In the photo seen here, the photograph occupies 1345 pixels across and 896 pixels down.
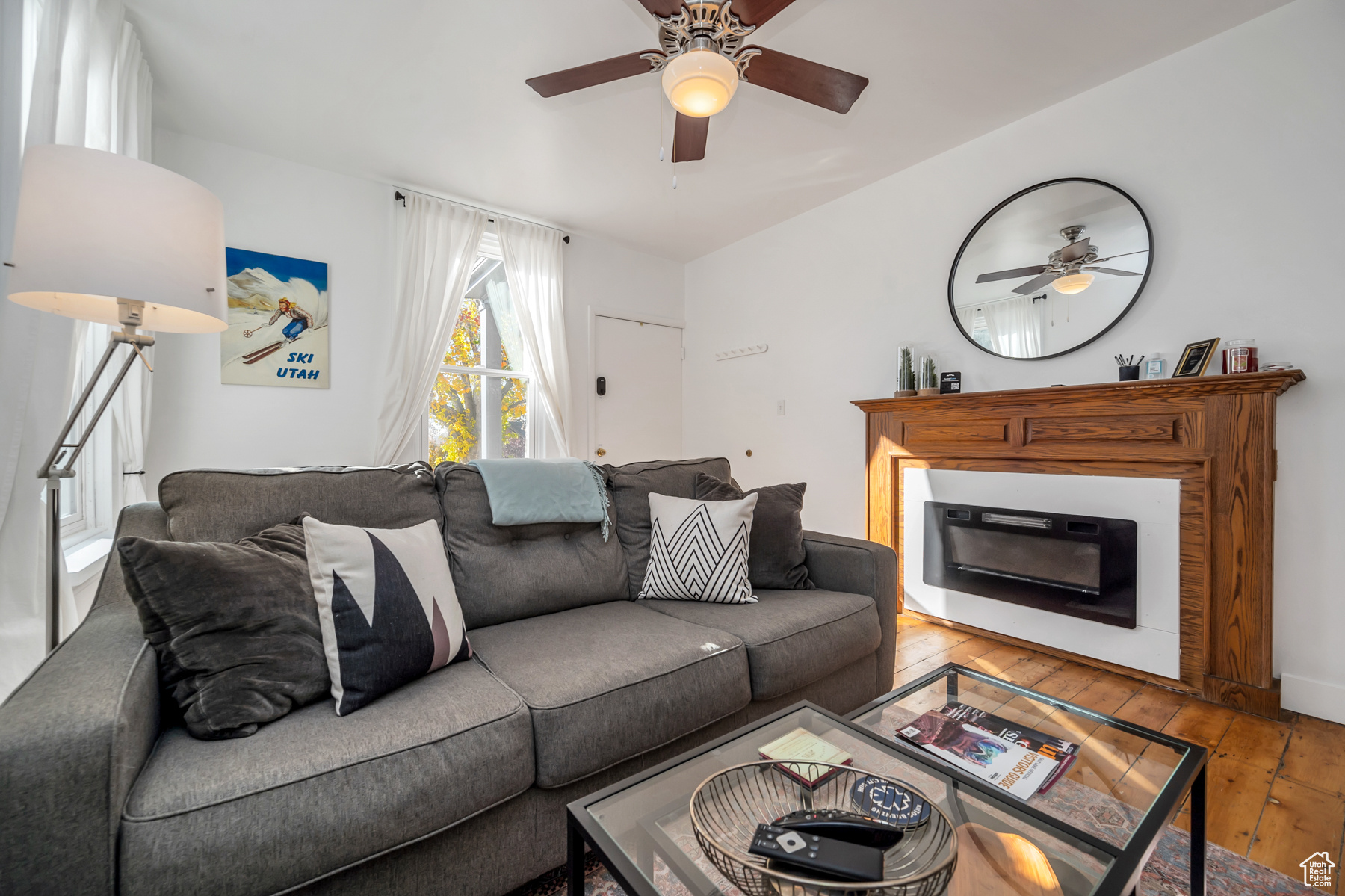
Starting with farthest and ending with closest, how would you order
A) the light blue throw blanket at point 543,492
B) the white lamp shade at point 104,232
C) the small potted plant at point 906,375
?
1. the small potted plant at point 906,375
2. the light blue throw blanket at point 543,492
3. the white lamp shade at point 104,232

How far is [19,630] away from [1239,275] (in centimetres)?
402

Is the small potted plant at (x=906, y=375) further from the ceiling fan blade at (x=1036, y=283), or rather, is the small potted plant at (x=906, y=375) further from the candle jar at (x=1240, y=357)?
the candle jar at (x=1240, y=357)

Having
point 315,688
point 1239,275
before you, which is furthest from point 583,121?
point 1239,275

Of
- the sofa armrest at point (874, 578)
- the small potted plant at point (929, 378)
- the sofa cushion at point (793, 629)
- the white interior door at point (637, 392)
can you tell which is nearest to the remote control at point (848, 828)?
the sofa cushion at point (793, 629)

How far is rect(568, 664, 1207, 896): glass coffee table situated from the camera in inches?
30.4

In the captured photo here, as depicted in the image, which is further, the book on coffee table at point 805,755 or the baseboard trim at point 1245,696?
the baseboard trim at point 1245,696

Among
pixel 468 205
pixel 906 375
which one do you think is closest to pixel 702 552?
pixel 906 375

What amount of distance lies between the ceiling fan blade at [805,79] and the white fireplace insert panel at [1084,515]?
1.93 metres

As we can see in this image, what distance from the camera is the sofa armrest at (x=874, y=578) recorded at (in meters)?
1.98

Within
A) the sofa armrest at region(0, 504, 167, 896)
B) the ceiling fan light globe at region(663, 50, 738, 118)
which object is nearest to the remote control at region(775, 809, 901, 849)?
the sofa armrest at region(0, 504, 167, 896)

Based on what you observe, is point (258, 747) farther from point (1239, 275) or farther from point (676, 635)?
point (1239, 275)

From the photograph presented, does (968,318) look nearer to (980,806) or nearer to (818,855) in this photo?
(980,806)

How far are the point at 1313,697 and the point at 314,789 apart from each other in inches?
125

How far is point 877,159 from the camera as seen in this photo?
3195 mm
